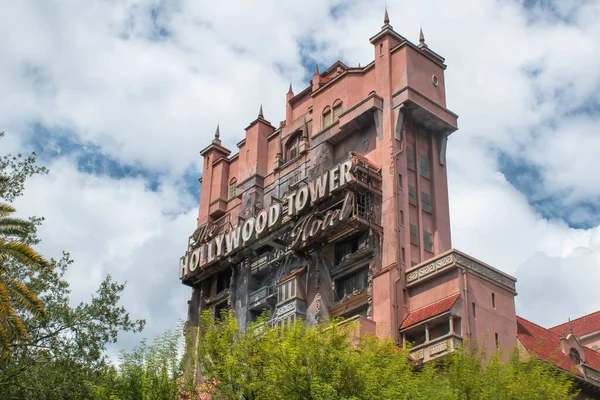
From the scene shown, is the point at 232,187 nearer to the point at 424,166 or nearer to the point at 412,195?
the point at 424,166

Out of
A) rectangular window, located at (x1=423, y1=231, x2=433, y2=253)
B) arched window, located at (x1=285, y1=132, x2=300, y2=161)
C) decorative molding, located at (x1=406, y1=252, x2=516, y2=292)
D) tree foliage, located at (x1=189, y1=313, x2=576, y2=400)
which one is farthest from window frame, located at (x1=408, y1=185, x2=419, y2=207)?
tree foliage, located at (x1=189, y1=313, x2=576, y2=400)

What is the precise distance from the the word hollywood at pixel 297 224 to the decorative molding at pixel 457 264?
520 centimetres

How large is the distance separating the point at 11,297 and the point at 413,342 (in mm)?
19484

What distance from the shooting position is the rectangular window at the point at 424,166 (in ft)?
180

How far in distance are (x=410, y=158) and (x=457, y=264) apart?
387 inches

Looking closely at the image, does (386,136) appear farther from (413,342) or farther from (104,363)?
(104,363)

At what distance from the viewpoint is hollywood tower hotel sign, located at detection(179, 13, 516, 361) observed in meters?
47.1

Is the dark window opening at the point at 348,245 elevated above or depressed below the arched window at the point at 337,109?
below

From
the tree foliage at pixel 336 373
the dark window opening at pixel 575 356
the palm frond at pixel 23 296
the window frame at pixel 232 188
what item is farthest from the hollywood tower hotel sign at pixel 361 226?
the palm frond at pixel 23 296

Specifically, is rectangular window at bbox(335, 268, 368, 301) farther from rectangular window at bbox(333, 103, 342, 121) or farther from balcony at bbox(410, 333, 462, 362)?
rectangular window at bbox(333, 103, 342, 121)

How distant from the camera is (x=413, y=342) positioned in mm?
46281

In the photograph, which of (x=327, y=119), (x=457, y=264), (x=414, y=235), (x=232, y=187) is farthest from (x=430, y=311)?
(x=232, y=187)

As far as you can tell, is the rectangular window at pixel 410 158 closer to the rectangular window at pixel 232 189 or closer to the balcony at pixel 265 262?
the balcony at pixel 265 262

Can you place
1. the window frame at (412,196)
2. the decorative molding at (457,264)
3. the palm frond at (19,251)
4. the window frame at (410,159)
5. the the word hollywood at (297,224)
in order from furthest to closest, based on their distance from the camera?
the window frame at (410,159) < the window frame at (412,196) < the the word hollywood at (297,224) < the decorative molding at (457,264) < the palm frond at (19,251)
